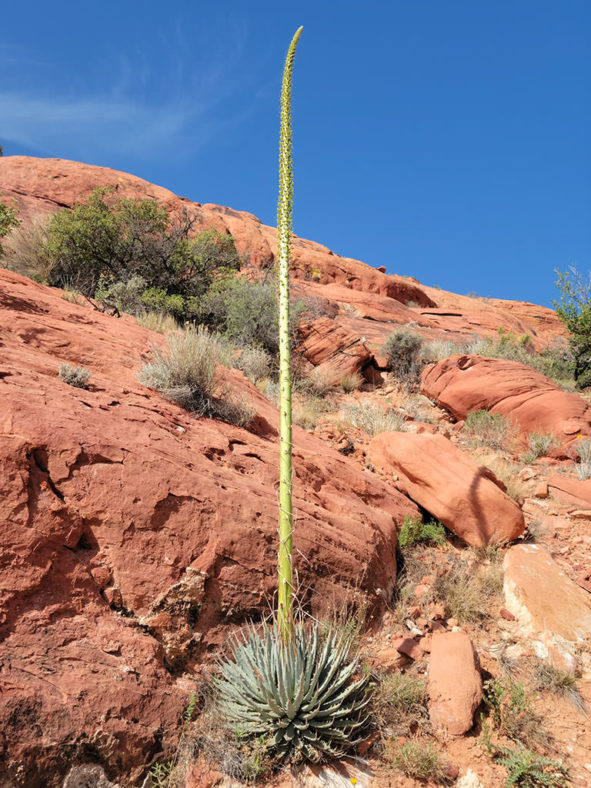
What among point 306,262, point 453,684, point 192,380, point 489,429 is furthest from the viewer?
point 306,262

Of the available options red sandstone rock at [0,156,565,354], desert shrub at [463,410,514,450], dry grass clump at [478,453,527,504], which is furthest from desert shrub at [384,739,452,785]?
red sandstone rock at [0,156,565,354]

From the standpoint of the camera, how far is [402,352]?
13.3 m

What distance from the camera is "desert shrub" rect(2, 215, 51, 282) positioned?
13969 mm

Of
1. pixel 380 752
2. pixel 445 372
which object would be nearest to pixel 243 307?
pixel 445 372

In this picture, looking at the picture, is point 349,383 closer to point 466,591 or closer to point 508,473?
point 508,473

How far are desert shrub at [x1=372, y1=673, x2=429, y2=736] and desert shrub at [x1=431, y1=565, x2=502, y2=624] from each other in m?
1.24

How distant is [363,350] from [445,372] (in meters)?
2.30

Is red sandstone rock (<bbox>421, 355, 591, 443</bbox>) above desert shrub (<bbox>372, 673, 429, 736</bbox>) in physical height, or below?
above

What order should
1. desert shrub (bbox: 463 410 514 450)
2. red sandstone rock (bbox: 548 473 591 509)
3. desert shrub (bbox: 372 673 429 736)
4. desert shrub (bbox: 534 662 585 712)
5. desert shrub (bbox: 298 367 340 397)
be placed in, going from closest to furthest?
desert shrub (bbox: 372 673 429 736)
desert shrub (bbox: 534 662 585 712)
red sandstone rock (bbox: 548 473 591 509)
desert shrub (bbox: 463 410 514 450)
desert shrub (bbox: 298 367 340 397)

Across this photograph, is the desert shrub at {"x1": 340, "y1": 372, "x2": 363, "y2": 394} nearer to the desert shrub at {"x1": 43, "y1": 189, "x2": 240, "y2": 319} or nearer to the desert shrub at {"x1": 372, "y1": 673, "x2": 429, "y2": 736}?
the desert shrub at {"x1": 43, "y1": 189, "x2": 240, "y2": 319}

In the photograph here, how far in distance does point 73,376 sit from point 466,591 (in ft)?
14.2

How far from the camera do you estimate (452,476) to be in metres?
5.93

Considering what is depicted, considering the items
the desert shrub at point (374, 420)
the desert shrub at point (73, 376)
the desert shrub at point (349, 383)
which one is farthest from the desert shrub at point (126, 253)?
the desert shrub at point (73, 376)

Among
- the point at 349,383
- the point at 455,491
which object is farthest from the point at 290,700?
the point at 349,383
